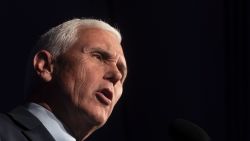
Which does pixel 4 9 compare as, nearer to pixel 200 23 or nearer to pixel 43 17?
pixel 43 17

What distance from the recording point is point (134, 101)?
8.45 feet

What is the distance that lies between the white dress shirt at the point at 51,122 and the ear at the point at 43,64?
9 centimetres

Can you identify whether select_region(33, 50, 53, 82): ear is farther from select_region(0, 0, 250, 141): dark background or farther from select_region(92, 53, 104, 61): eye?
select_region(0, 0, 250, 141): dark background

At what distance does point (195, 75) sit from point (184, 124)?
0.96m

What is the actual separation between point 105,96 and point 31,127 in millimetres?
231

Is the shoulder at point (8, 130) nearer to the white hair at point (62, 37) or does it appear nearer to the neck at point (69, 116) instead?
the neck at point (69, 116)

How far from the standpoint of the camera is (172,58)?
8.23ft

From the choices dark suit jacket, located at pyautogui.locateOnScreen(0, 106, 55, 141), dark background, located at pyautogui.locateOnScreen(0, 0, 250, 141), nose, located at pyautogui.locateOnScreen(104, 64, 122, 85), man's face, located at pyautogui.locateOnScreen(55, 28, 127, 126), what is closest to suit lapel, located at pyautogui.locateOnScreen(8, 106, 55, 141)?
dark suit jacket, located at pyautogui.locateOnScreen(0, 106, 55, 141)

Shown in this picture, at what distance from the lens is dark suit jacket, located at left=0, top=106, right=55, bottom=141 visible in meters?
1.34

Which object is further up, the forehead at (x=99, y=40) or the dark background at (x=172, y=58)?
the forehead at (x=99, y=40)

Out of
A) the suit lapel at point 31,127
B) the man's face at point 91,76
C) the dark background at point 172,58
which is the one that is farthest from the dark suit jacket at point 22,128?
the dark background at point 172,58

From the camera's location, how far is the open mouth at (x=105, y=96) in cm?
150

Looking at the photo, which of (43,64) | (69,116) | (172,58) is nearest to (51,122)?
(69,116)

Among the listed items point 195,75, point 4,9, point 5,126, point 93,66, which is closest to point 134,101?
point 195,75
